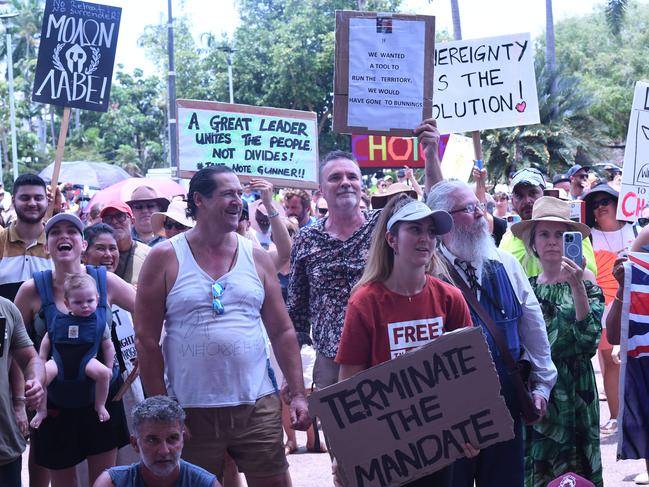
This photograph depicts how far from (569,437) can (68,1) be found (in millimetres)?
5055

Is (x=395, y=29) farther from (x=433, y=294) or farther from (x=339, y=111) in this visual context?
(x=433, y=294)

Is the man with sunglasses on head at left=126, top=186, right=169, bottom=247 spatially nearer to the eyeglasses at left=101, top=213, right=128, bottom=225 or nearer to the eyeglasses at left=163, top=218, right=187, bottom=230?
the eyeglasses at left=163, top=218, right=187, bottom=230

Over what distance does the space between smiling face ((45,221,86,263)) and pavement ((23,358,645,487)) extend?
215cm

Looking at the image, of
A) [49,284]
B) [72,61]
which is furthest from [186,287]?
[72,61]

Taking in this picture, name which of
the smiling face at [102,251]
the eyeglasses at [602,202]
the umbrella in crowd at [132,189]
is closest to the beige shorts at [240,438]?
the smiling face at [102,251]

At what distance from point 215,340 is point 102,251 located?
2.29 m

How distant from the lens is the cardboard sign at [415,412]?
14.6 ft

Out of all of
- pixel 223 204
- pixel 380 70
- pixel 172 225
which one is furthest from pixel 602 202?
pixel 223 204

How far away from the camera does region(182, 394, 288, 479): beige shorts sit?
498cm

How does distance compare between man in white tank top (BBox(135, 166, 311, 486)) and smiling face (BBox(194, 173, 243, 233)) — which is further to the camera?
smiling face (BBox(194, 173, 243, 233))

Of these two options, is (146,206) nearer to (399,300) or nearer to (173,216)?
(173,216)

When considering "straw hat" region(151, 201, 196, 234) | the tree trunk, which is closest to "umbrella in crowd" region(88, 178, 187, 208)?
"straw hat" region(151, 201, 196, 234)

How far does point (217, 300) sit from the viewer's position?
195 inches

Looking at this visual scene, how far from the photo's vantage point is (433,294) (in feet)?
15.4
